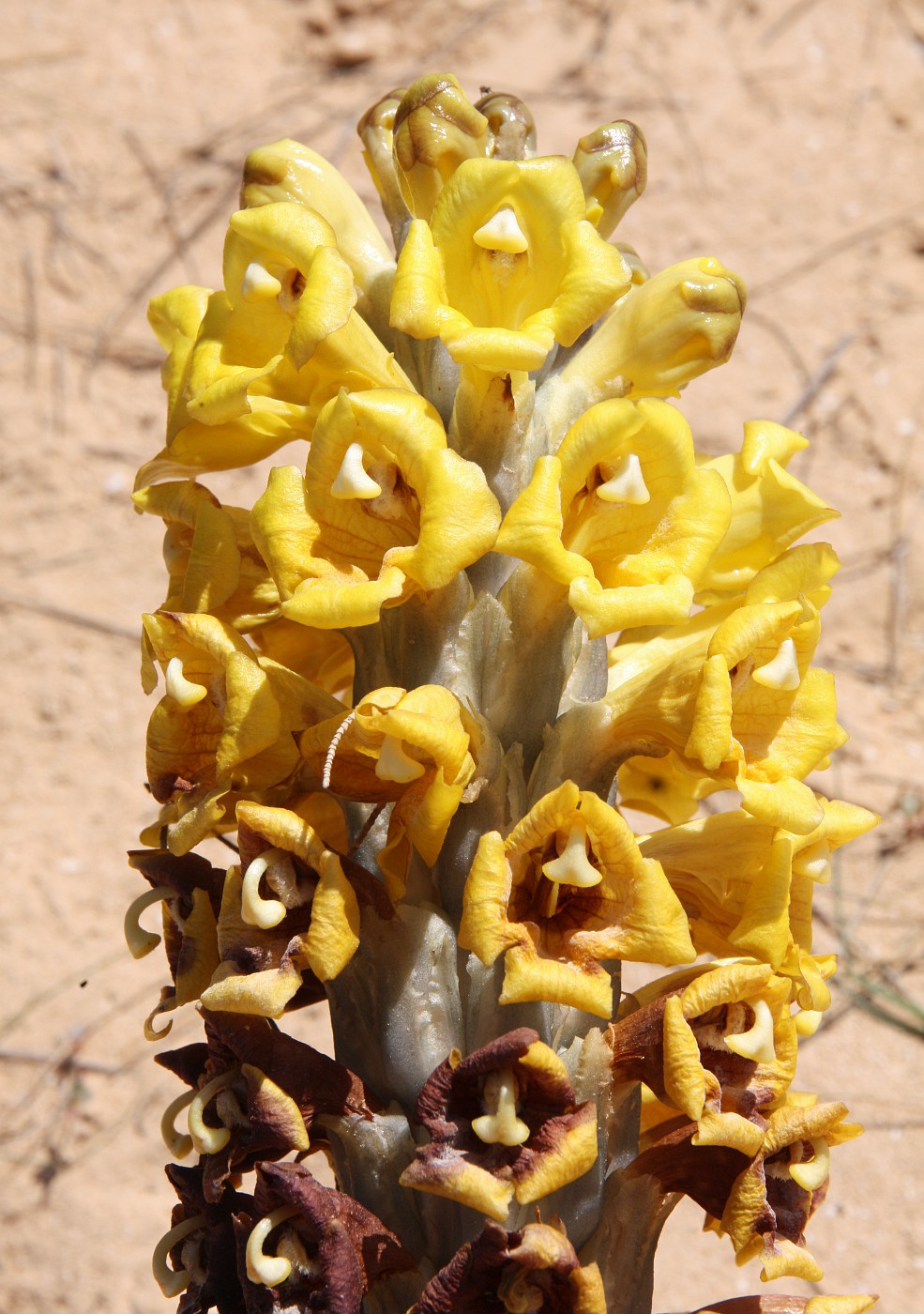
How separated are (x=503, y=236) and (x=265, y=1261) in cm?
140

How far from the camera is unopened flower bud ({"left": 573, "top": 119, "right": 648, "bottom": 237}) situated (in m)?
2.01

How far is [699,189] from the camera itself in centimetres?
539

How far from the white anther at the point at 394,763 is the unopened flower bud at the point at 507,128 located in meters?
1.02

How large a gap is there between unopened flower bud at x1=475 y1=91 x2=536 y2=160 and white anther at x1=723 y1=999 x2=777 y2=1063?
1358mm

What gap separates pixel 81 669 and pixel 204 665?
325 cm

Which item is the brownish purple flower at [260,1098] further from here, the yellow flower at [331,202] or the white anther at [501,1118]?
the yellow flower at [331,202]

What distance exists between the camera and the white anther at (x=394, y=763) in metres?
1.62

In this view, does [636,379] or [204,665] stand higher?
[636,379]

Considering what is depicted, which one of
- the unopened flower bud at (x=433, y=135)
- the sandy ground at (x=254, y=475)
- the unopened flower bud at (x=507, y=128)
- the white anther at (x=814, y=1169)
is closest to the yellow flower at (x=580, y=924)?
the white anther at (x=814, y=1169)

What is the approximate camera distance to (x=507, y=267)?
5.99 feet

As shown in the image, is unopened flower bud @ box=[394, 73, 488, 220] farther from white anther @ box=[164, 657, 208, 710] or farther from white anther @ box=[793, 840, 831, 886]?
white anther @ box=[793, 840, 831, 886]

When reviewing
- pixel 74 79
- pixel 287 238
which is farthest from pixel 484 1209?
pixel 74 79

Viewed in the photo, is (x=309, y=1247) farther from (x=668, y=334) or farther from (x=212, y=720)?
(x=668, y=334)

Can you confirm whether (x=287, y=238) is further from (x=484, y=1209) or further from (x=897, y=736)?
(x=897, y=736)
